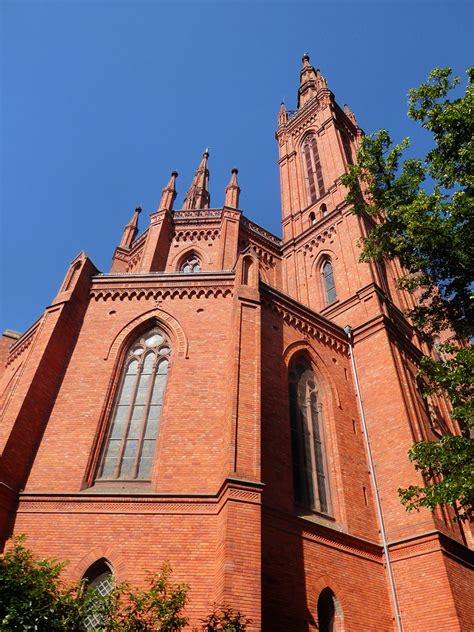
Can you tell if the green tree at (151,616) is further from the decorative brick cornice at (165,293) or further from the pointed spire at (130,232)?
the pointed spire at (130,232)

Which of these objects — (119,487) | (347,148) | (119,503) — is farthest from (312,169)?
(119,503)

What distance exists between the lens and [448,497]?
29.4ft

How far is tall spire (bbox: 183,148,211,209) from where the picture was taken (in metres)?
35.2

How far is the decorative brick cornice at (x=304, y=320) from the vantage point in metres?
15.5

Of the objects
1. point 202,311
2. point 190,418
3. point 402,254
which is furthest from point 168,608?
point 402,254

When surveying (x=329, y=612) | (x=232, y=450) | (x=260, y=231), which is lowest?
(x=329, y=612)

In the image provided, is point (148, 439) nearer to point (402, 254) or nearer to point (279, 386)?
point (279, 386)

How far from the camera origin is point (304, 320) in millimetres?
16188

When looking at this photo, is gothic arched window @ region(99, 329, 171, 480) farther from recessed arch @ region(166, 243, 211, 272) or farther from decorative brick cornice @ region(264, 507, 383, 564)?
recessed arch @ region(166, 243, 211, 272)

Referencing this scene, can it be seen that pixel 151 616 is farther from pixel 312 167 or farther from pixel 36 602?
pixel 312 167

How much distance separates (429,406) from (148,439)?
1071cm

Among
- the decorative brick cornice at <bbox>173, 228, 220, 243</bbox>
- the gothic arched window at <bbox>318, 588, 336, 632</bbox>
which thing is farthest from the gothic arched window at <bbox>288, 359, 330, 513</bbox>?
the decorative brick cornice at <bbox>173, 228, 220, 243</bbox>

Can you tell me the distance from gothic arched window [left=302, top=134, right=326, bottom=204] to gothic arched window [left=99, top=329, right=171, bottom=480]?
16441 mm

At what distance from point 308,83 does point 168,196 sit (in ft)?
65.4
